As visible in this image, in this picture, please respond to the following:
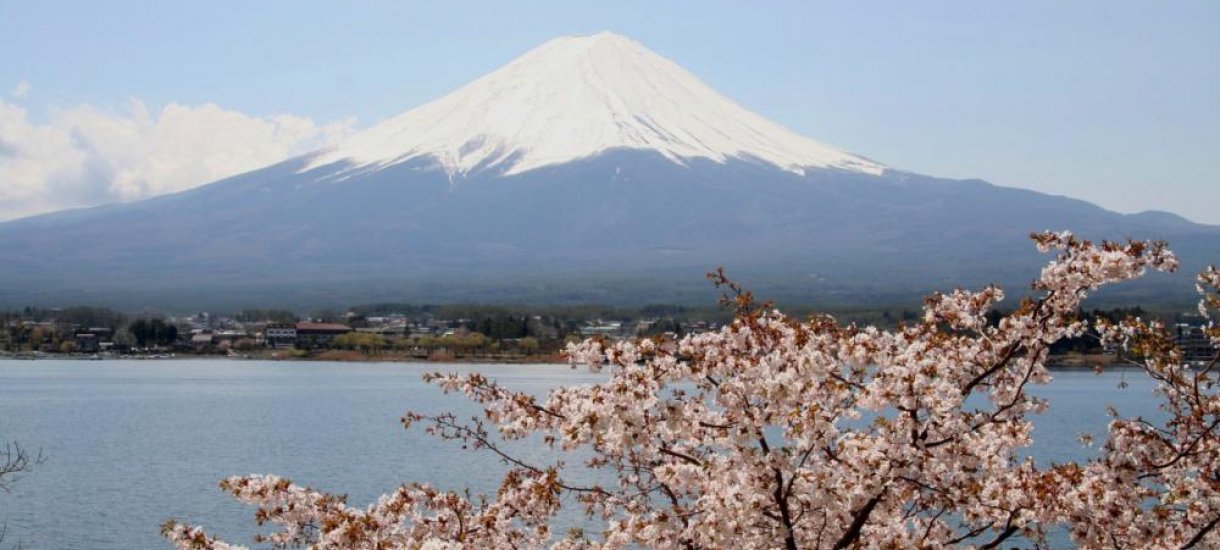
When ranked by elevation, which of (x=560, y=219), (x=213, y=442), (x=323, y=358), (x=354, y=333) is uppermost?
(x=560, y=219)

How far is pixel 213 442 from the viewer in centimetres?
2989

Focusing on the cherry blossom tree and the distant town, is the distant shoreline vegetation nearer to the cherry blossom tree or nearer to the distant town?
the distant town

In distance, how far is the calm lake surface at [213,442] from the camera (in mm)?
18766

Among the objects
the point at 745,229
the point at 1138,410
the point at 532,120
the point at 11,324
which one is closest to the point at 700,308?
the point at 11,324

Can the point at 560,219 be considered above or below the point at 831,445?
above

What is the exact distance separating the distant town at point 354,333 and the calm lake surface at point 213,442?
5524mm

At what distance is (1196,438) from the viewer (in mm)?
5375

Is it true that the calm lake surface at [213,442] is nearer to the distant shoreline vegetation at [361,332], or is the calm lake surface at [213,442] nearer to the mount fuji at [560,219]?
the distant shoreline vegetation at [361,332]

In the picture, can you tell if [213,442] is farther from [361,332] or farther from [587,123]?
[587,123]

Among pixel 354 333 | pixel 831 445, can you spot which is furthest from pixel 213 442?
pixel 354 333

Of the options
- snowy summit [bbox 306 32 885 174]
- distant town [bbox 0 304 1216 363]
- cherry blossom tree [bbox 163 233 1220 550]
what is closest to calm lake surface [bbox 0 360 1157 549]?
cherry blossom tree [bbox 163 233 1220 550]

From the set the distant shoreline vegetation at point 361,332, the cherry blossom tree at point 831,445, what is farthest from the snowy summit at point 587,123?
the cherry blossom tree at point 831,445

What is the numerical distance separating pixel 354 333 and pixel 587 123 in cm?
9789

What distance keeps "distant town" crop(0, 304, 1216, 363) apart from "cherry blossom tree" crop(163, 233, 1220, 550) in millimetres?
53587
